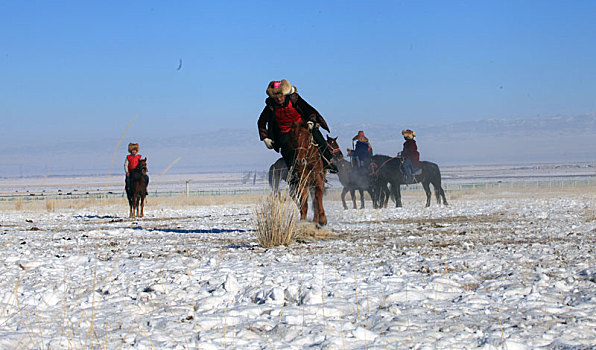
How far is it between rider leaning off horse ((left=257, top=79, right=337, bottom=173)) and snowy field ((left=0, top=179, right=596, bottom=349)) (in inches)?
83.8

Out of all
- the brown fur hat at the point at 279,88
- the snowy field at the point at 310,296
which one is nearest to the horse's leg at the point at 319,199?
the brown fur hat at the point at 279,88

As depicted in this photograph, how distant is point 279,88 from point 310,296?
5520mm

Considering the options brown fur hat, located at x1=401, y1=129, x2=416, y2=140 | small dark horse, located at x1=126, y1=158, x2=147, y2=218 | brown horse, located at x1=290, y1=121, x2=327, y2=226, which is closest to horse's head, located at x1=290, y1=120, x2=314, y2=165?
brown horse, located at x1=290, y1=121, x2=327, y2=226

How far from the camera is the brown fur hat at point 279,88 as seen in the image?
9914 millimetres

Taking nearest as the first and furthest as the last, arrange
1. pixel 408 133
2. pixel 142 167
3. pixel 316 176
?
pixel 316 176
pixel 142 167
pixel 408 133

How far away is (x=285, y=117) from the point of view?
999cm

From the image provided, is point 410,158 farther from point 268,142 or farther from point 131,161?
point 268,142

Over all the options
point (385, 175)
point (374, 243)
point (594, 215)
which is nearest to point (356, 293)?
point (374, 243)

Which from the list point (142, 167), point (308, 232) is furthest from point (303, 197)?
point (142, 167)

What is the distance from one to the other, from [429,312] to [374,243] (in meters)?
4.10

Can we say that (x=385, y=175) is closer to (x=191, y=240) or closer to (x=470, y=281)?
(x=191, y=240)

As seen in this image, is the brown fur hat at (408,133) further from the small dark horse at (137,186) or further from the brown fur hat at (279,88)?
the brown fur hat at (279,88)

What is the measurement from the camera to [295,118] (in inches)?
394

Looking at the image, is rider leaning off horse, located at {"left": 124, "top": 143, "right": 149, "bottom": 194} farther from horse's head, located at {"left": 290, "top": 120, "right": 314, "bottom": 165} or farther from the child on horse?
horse's head, located at {"left": 290, "top": 120, "right": 314, "bottom": 165}
